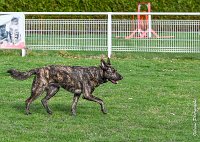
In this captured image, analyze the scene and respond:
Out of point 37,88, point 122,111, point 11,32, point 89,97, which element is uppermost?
point 11,32

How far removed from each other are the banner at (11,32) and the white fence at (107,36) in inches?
11.0

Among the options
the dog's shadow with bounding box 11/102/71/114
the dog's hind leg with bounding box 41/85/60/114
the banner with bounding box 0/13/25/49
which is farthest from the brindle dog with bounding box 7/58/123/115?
the banner with bounding box 0/13/25/49

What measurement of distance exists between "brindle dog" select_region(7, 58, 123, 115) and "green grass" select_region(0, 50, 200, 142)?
9.5 inches

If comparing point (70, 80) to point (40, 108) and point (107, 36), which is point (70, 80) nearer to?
point (40, 108)

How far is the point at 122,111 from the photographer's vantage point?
10148 millimetres

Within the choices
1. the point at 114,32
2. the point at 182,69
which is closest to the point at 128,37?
the point at 114,32

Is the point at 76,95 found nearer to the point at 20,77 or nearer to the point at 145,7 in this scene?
the point at 20,77

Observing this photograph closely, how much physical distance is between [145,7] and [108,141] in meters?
22.2

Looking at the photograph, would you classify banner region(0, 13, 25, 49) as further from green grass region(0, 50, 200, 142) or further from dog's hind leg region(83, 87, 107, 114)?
dog's hind leg region(83, 87, 107, 114)

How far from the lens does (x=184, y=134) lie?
8484mm

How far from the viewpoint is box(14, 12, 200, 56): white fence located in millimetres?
18250

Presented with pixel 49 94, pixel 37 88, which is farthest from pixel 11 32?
pixel 37 88

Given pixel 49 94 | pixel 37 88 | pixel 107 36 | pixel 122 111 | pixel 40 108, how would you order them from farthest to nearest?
pixel 107 36, pixel 40 108, pixel 122 111, pixel 49 94, pixel 37 88

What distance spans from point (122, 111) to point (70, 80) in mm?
925
